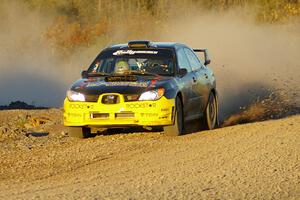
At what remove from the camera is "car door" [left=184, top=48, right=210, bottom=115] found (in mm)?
17094

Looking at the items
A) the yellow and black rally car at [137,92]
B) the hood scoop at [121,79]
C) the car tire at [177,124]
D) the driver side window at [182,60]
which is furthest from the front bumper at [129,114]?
the driver side window at [182,60]

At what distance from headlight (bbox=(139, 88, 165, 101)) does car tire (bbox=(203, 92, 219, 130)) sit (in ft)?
7.90

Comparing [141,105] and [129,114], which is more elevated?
[141,105]

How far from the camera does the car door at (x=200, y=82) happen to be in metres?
17.1

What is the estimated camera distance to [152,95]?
601 inches

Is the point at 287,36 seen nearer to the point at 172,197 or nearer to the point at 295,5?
the point at 295,5

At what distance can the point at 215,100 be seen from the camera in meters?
18.3

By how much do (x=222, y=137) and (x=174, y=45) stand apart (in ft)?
9.17

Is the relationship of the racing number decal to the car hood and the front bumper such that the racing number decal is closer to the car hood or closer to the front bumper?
the front bumper

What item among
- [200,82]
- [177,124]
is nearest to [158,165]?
[177,124]

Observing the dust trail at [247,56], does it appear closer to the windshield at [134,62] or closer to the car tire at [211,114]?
the car tire at [211,114]

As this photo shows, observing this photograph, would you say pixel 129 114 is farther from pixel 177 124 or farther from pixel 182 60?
pixel 182 60

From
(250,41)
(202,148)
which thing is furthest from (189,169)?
(250,41)

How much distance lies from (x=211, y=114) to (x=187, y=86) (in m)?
1.62
